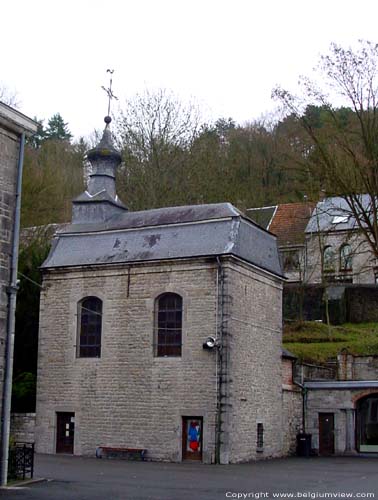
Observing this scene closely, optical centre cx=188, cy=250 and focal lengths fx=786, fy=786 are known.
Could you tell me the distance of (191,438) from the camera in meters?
23.1

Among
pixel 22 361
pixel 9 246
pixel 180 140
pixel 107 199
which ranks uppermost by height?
pixel 180 140

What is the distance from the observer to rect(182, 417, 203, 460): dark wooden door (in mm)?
22938

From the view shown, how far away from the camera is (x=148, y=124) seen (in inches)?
1508

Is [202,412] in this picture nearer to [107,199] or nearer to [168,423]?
[168,423]

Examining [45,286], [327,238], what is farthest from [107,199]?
[327,238]

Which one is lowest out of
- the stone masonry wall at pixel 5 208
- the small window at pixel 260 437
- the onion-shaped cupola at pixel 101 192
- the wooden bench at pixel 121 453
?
the wooden bench at pixel 121 453

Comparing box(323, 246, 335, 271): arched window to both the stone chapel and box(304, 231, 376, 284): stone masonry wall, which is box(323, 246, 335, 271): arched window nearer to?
box(304, 231, 376, 284): stone masonry wall

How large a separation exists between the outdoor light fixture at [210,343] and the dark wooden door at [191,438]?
210 centimetres

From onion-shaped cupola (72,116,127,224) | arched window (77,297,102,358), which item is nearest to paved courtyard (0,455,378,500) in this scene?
arched window (77,297,102,358)

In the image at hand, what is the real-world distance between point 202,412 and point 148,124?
62.5 ft

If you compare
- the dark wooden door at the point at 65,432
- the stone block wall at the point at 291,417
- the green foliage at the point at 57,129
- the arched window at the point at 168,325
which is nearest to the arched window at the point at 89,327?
the dark wooden door at the point at 65,432

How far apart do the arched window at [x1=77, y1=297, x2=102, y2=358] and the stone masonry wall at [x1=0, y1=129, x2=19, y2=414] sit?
31.1 feet

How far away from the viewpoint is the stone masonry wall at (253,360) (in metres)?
23.1

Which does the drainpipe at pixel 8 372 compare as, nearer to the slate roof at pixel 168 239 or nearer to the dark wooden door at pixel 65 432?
the slate roof at pixel 168 239
